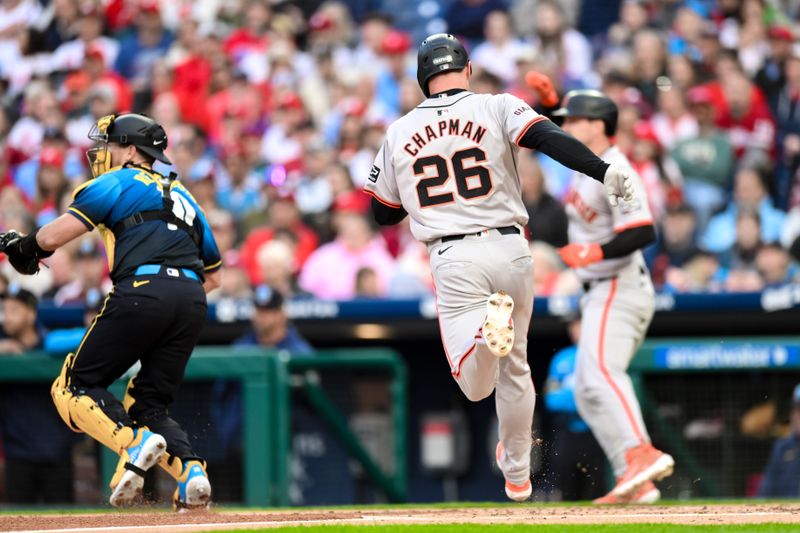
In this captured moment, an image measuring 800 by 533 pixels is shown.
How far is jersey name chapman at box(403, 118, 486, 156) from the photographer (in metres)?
5.79

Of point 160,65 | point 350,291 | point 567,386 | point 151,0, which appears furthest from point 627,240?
point 151,0

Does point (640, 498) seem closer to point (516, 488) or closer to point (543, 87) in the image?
point (516, 488)

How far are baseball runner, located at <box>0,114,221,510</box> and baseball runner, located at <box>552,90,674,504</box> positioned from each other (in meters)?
1.90

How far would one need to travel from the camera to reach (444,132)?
19.1 feet

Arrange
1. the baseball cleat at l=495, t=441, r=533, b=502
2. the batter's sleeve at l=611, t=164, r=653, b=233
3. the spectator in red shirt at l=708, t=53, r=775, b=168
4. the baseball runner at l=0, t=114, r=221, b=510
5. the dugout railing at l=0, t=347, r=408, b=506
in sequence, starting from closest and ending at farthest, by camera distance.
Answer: the baseball runner at l=0, t=114, r=221, b=510, the baseball cleat at l=495, t=441, r=533, b=502, the batter's sleeve at l=611, t=164, r=653, b=233, the dugout railing at l=0, t=347, r=408, b=506, the spectator in red shirt at l=708, t=53, r=775, b=168

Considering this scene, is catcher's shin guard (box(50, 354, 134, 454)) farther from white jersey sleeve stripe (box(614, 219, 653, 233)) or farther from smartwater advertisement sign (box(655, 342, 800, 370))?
smartwater advertisement sign (box(655, 342, 800, 370))

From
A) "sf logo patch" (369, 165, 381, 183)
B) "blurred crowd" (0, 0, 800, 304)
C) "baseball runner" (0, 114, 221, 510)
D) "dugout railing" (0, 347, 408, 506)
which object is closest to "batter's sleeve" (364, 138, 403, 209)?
"sf logo patch" (369, 165, 381, 183)

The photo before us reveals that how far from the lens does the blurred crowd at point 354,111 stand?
10680 mm

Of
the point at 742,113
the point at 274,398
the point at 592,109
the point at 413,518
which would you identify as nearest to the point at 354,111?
the point at 742,113

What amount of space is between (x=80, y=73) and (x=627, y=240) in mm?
9491

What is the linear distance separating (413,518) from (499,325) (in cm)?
98

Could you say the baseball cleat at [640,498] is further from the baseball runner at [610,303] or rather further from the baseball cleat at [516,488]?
the baseball cleat at [516,488]

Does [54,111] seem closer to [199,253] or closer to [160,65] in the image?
[160,65]

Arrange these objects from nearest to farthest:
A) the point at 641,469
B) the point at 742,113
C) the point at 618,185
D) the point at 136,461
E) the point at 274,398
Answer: the point at 618,185, the point at 136,461, the point at 641,469, the point at 274,398, the point at 742,113
